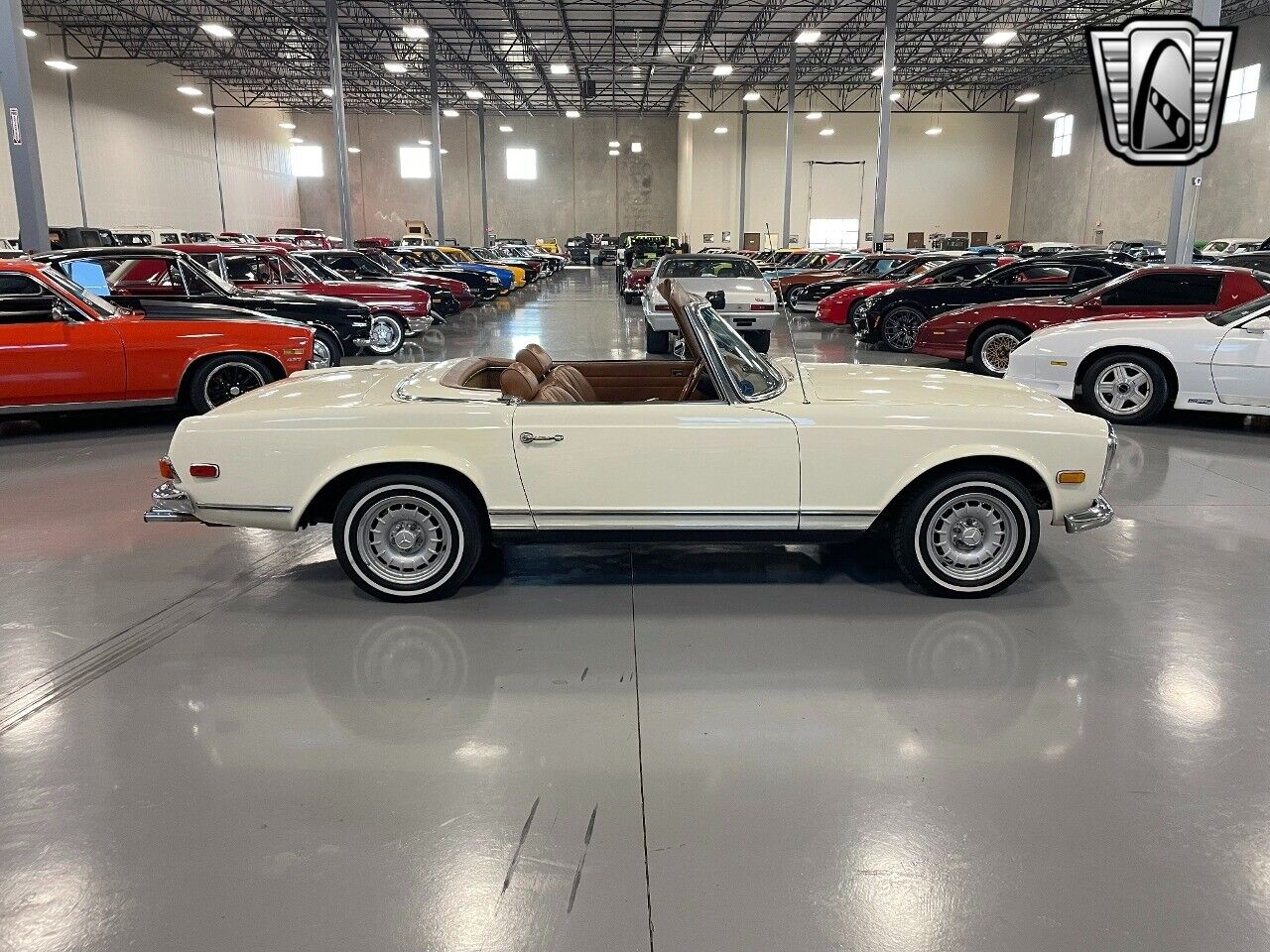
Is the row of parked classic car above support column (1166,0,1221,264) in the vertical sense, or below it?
below

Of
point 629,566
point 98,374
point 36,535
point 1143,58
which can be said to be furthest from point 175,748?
point 1143,58

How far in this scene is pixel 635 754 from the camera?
3.05m

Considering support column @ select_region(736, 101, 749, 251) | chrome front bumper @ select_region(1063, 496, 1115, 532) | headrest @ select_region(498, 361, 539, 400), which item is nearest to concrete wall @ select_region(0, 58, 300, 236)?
support column @ select_region(736, 101, 749, 251)

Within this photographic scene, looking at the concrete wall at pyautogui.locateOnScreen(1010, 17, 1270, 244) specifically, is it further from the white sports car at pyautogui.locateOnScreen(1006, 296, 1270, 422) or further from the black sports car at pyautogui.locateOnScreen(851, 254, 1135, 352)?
the white sports car at pyautogui.locateOnScreen(1006, 296, 1270, 422)

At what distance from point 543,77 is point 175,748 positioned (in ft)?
133

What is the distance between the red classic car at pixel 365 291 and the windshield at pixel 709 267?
3742 mm

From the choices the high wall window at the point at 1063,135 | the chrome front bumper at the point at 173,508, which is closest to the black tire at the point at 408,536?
the chrome front bumper at the point at 173,508

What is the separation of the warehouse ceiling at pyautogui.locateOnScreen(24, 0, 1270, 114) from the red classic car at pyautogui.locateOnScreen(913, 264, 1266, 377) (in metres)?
19.9

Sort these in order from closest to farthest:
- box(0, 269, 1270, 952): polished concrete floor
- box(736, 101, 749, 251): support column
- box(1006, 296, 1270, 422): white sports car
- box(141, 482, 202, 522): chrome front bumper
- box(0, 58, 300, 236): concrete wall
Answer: box(0, 269, 1270, 952): polished concrete floor → box(141, 482, 202, 522): chrome front bumper → box(1006, 296, 1270, 422): white sports car → box(0, 58, 300, 236): concrete wall → box(736, 101, 749, 251): support column

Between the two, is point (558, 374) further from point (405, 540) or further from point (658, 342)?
point (658, 342)

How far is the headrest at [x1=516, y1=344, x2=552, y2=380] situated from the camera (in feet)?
15.7

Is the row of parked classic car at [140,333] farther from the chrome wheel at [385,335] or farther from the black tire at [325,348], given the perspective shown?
the chrome wheel at [385,335]

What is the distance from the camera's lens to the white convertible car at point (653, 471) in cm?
406

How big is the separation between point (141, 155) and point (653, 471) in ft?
123
